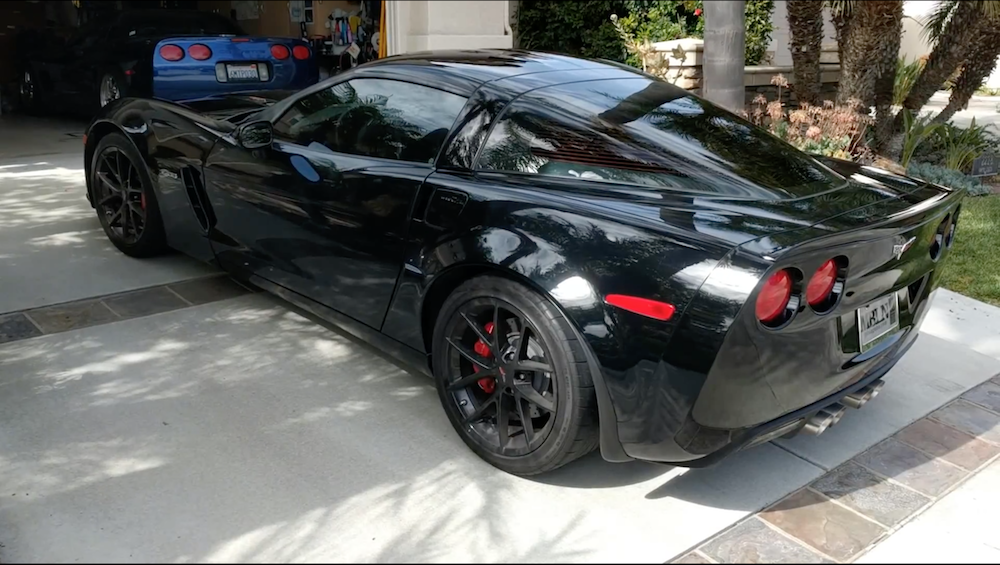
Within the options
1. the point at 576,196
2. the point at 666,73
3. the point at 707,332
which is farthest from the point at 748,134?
the point at 666,73

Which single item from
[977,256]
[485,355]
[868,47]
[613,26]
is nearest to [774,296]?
[485,355]

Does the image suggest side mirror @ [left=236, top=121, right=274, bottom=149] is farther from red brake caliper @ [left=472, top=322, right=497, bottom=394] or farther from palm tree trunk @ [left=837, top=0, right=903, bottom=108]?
palm tree trunk @ [left=837, top=0, right=903, bottom=108]

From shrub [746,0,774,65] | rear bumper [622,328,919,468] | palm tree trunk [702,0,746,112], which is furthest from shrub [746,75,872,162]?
rear bumper [622,328,919,468]

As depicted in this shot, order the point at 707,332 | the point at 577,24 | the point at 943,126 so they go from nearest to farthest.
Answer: the point at 707,332, the point at 943,126, the point at 577,24

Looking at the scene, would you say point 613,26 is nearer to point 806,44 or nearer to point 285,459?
point 806,44

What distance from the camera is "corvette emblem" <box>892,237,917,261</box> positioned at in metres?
2.69

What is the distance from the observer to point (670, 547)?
2570mm

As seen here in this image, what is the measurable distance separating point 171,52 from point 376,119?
5631 mm

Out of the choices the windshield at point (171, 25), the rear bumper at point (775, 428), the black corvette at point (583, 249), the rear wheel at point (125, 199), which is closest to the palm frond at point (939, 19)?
the black corvette at point (583, 249)

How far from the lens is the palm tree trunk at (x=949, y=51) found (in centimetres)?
742

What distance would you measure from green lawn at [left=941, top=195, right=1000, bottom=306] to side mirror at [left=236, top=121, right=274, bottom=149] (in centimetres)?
414

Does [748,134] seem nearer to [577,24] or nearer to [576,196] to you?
[576,196]

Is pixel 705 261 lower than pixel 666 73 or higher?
lower

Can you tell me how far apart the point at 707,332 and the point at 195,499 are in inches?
68.4
